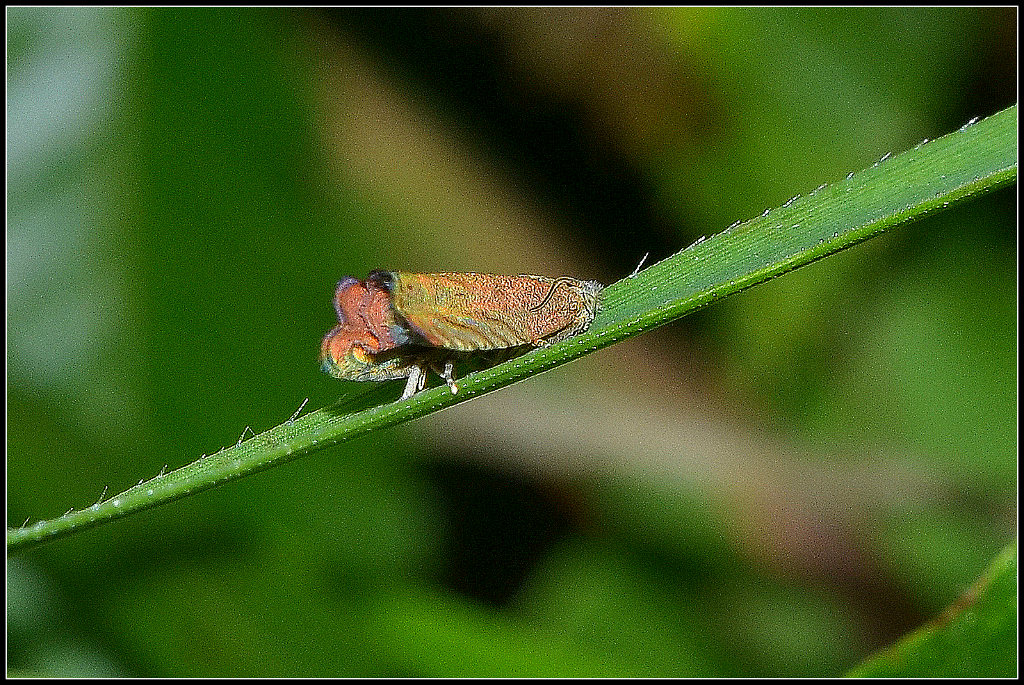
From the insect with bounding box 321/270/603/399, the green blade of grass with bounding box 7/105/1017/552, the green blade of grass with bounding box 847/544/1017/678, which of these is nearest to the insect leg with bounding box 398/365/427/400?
the insect with bounding box 321/270/603/399

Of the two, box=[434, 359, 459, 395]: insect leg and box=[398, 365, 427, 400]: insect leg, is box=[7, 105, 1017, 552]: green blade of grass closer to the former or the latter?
box=[434, 359, 459, 395]: insect leg

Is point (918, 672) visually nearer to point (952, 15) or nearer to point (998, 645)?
point (998, 645)

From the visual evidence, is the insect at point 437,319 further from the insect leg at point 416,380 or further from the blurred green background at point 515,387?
the blurred green background at point 515,387

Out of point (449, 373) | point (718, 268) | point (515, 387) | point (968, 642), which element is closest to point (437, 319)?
point (449, 373)

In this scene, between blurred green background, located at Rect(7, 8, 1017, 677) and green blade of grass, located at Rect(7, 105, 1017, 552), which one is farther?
blurred green background, located at Rect(7, 8, 1017, 677)

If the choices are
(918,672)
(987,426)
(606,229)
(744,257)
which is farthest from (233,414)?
(987,426)

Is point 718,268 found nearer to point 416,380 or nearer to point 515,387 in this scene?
point 416,380
